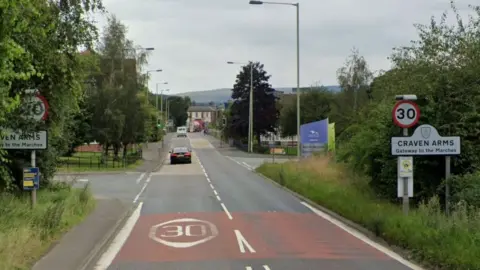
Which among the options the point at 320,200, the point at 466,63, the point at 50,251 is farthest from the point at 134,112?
the point at 50,251

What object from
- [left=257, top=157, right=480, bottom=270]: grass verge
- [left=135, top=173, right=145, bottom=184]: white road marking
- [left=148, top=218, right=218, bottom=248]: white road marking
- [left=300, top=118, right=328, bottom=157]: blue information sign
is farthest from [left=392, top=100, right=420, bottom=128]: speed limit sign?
[left=300, top=118, right=328, bottom=157]: blue information sign

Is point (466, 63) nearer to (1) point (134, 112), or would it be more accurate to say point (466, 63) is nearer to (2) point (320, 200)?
(2) point (320, 200)

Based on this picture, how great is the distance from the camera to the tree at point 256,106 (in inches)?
3374

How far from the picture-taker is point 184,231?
16.2 metres

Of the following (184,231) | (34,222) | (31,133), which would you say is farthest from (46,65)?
(184,231)

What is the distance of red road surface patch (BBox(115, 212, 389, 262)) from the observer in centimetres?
1253

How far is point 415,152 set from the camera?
15.3 metres

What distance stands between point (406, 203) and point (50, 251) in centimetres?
788

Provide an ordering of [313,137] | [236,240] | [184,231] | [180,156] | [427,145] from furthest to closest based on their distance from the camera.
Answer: [180,156], [313,137], [184,231], [427,145], [236,240]

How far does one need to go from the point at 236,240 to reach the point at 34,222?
169 inches

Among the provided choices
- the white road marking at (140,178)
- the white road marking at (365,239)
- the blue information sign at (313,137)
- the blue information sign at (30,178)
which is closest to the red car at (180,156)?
the white road marking at (140,178)

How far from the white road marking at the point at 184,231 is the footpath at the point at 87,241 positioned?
110 cm

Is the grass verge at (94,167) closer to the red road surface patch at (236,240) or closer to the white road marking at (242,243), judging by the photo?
the red road surface patch at (236,240)

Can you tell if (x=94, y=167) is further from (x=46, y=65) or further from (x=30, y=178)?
(x=46, y=65)
